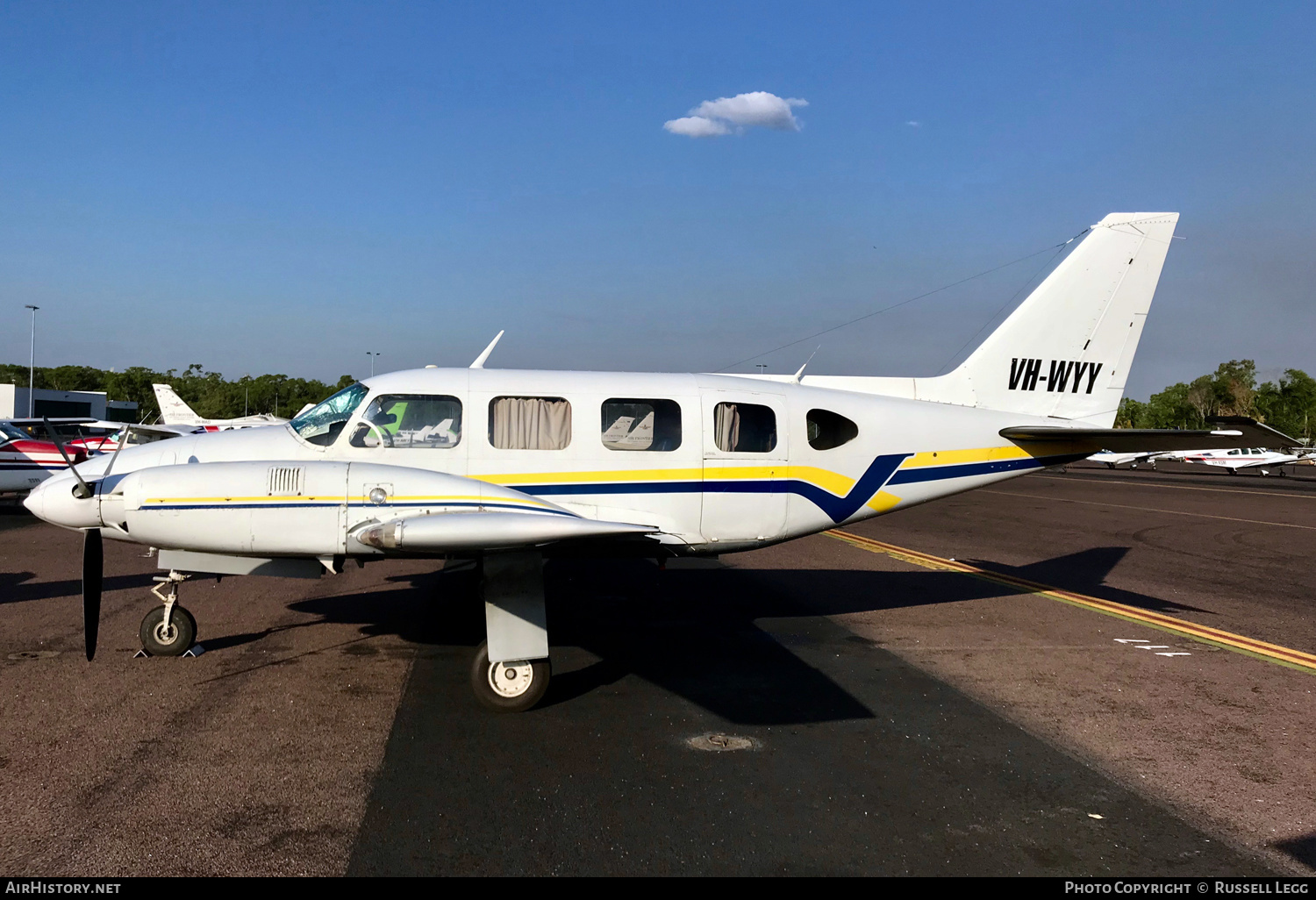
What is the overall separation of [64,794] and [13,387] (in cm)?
9213

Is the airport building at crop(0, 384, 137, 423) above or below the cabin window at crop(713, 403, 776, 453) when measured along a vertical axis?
below

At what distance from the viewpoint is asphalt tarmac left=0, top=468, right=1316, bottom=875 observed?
4.51 m

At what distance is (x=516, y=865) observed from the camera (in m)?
4.30

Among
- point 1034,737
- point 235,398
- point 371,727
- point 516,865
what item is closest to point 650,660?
point 371,727

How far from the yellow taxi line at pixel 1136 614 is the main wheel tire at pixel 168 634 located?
1070 cm

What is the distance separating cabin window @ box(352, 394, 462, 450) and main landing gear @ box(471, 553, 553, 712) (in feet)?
5.15

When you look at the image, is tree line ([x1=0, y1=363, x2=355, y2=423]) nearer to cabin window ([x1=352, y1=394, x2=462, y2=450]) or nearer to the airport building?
the airport building

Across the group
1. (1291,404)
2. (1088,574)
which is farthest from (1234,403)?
(1088,574)

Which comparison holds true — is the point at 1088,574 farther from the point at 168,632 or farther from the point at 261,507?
the point at 168,632

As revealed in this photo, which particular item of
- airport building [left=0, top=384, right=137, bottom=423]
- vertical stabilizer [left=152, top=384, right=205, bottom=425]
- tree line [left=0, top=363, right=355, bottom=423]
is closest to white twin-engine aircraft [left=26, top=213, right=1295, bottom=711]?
vertical stabilizer [left=152, top=384, right=205, bottom=425]

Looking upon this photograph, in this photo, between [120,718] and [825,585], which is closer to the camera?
[120,718]

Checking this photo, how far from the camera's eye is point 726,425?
8.16 metres
